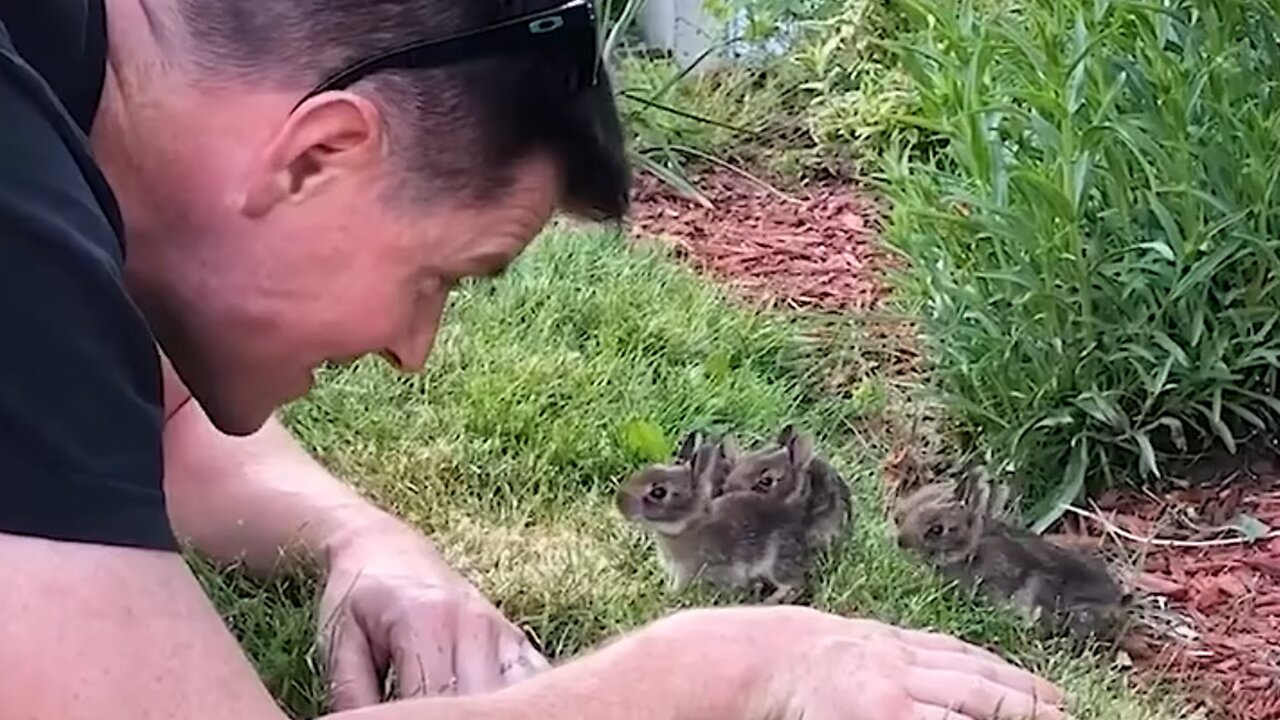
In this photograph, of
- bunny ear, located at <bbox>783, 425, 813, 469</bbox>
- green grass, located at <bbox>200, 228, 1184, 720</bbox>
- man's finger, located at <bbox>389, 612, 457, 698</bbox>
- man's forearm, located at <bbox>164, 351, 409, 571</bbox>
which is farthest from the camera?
bunny ear, located at <bbox>783, 425, 813, 469</bbox>

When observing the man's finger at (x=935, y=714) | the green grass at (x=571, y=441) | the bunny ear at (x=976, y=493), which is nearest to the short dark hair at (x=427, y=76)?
the man's finger at (x=935, y=714)

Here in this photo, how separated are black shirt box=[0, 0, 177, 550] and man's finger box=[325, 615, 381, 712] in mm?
836

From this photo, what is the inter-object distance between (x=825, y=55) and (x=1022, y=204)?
2589 mm

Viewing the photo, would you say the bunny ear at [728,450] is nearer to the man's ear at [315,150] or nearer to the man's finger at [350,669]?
the man's finger at [350,669]

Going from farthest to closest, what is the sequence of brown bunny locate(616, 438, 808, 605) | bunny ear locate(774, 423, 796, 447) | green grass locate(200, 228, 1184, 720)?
bunny ear locate(774, 423, 796, 447) < brown bunny locate(616, 438, 808, 605) < green grass locate(200, 228, 1184, 720)

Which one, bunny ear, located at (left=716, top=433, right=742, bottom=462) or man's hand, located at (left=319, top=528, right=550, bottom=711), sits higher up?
man's hand, located at (left=319, top=528, right=550, bottom=711)

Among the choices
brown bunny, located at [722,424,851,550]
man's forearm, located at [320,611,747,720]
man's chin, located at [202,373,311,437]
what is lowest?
brown bunny, located at [722,424,851,550]

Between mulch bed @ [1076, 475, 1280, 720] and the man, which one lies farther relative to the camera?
mulch bed @ [1076, 475, 1280, 720]

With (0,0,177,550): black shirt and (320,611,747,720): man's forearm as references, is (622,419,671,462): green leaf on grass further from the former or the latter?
(0,0,177,550): black shirt

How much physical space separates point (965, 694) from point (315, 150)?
82cm

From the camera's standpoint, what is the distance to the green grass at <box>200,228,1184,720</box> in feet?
8.93

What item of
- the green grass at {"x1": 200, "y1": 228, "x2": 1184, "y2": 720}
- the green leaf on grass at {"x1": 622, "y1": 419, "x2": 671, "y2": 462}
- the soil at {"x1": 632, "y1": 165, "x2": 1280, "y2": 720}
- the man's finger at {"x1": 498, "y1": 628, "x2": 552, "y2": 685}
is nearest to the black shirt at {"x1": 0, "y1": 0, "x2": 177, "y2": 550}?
the man's finger at {"x1": 498, "y1": 628, "x2": 552, "y2": 685}

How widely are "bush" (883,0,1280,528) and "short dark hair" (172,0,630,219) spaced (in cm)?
191

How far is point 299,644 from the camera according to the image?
2537 millimetres
